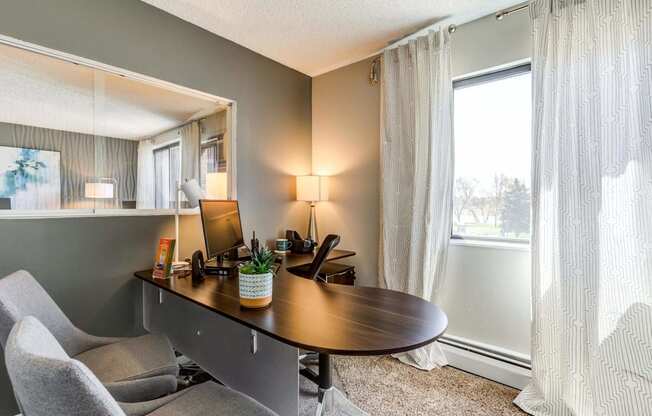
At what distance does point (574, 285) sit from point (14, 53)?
3293 millimetres

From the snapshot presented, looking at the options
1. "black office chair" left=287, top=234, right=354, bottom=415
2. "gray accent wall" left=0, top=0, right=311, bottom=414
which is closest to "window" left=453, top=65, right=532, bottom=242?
"black office chair" left=287, top=234, right=354, bottom=415

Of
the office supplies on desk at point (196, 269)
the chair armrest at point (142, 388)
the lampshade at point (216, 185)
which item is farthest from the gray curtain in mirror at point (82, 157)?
the chair armrest at point (142, 388)

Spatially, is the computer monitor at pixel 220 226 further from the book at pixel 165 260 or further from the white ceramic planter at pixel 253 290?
the white ceramic planter at pixel 253 290

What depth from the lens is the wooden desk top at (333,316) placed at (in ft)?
3.55

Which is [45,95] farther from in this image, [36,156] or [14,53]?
[36,156]

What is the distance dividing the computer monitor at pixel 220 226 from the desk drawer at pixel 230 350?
37 centimetres

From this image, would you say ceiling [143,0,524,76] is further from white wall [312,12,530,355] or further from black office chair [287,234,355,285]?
black office chair [287,234,355,285]

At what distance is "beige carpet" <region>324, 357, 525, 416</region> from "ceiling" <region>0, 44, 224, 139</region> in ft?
6.84

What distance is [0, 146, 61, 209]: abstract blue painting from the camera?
1.66 metres

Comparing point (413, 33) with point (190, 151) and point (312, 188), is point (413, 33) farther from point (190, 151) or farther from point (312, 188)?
point (190, 151)

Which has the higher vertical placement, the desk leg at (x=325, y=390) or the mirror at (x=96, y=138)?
the mirror at (x=96, y=138)

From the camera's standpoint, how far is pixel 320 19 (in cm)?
237

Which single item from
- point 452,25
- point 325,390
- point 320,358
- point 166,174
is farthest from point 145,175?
point 452,25

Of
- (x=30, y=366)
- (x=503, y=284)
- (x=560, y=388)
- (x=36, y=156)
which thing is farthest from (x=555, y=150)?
(x=36, y=156)
